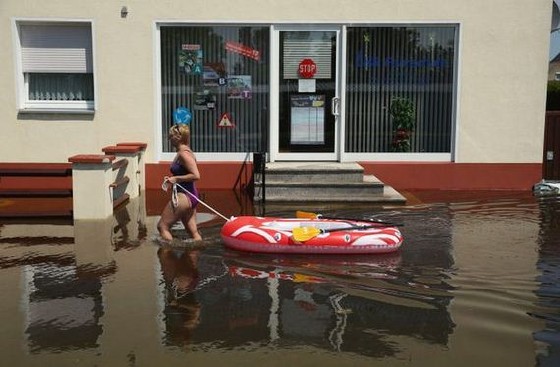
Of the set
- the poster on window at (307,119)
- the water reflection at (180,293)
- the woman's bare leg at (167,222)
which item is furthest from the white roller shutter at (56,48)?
the water reflection at (180,293)

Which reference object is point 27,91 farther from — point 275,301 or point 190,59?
point 275,301

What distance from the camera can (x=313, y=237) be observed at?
6750mm

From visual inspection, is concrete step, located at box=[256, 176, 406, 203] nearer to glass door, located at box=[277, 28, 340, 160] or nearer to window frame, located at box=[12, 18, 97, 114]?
glass door, located at box=[277, 28, 340, 160]

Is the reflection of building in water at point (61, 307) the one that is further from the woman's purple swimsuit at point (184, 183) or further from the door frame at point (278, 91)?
the door frame at point (278, 91)

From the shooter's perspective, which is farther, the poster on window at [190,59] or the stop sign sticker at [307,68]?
the poster on window at [190,59]

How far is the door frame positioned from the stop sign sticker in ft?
1.42

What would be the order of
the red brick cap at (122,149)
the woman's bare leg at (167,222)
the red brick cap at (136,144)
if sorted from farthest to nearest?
the red brick cap at (136,144)
the red brick cap at (122,149)
the woman's bare leg at (167,222)

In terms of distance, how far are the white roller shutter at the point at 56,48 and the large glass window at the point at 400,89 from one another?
4.98 metres

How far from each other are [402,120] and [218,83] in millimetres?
3605

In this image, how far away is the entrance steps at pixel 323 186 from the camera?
412 inches

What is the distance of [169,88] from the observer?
1197cm

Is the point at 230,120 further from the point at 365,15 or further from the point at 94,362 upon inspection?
the point at 94,362

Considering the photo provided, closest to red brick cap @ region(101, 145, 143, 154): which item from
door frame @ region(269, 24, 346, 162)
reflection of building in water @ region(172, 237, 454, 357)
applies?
door frame @ region(269, 24, 346, 162)

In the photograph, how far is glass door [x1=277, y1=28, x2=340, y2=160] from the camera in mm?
11758
